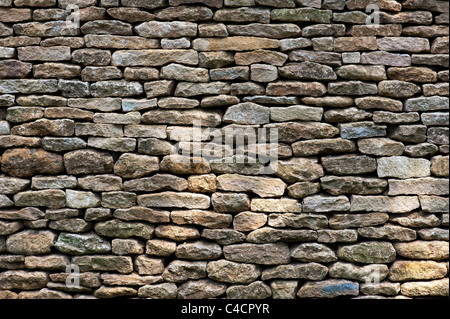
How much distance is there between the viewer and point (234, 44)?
8.70 ft

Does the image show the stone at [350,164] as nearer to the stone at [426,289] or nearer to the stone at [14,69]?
the stone at [426,289]

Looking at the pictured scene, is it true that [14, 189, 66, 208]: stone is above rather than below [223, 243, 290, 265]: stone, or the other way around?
above

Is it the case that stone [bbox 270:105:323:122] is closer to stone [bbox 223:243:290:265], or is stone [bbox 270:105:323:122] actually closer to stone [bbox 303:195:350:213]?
stone [bbox 303:195:350:213]

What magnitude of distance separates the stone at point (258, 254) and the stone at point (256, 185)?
356 millimetres

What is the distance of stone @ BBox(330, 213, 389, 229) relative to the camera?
2662 mm

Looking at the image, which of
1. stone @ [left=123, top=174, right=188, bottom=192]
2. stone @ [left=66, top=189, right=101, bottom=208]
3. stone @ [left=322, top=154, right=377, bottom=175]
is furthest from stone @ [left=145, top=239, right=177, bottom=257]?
stone @ [left=322, top=154, right=377, bottom=175]

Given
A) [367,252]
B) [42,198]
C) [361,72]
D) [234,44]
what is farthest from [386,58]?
[42,198]

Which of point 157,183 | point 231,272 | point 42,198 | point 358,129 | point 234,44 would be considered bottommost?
point 231,272

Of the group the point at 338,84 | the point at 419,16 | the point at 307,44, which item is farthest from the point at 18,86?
the point at 419,16

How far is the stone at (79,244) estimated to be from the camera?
2676mm

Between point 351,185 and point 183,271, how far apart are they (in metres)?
1.27

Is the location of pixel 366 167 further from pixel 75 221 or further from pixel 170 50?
pixel 75 221

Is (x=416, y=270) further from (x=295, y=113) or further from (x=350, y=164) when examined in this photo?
(x=295, y=113)

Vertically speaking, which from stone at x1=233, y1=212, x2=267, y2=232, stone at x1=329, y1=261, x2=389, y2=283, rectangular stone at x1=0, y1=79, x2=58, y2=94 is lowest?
stone at x1=329, y1=261, x2=389, y2=283
